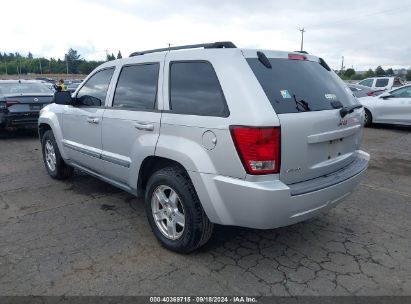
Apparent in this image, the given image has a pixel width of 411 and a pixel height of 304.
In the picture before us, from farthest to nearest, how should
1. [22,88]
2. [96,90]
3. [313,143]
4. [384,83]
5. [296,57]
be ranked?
[384,83], [22,88], [96,90], [296,57], [313,143]

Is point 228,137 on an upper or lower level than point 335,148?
upper

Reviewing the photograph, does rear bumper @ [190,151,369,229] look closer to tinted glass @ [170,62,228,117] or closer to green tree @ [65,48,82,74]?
tinted glass @ [170,62,228,117]

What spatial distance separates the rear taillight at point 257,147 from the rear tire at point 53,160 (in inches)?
143

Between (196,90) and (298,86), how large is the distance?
0.89 m

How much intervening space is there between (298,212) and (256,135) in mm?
718

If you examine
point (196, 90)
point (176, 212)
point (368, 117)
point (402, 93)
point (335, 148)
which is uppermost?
point (402, 93)

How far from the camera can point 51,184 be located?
5.53 m

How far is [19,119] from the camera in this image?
914 centimetres

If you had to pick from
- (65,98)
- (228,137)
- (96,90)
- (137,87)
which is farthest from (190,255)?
(65,98)

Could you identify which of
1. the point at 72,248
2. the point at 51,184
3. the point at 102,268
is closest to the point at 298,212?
the point at 102,268

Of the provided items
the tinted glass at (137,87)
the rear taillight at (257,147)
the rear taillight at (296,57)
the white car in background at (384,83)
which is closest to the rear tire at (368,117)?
the white car in background at (384,83)

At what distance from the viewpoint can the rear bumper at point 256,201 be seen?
2.71m

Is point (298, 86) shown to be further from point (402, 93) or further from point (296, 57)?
point (402, 93)

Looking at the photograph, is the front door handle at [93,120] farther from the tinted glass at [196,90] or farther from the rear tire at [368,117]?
the rear tire at [368,117]
